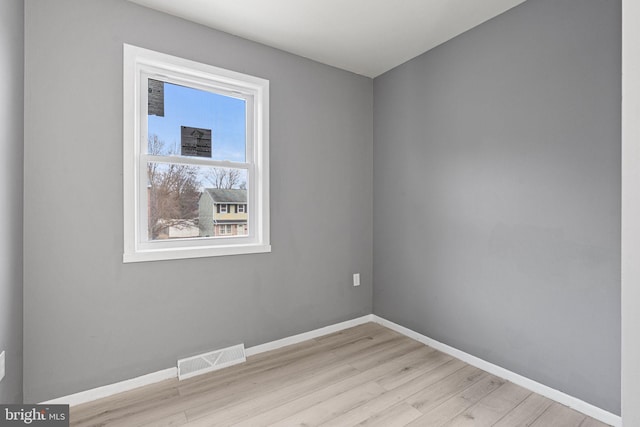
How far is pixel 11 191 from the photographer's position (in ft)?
5.27

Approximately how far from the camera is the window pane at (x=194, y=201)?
2.24m

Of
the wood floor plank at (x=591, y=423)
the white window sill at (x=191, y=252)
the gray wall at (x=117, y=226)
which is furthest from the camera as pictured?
the white window sill at (x=191, y=252)

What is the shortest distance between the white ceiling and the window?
1.11 feet

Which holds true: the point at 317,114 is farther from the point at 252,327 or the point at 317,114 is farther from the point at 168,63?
the point at 252,327

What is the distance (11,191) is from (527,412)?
10.0 feet

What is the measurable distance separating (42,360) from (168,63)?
2.01 meters

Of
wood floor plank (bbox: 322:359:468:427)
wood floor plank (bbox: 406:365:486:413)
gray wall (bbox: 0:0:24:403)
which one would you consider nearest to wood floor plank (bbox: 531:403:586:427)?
wood floor plank (bbox: 406:365:486:413)

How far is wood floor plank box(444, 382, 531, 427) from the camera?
1722 mm

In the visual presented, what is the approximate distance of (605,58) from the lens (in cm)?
171

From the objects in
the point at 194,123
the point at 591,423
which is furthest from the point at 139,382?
the point at 591,423

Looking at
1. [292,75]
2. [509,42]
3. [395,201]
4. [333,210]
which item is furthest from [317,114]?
[509,42]

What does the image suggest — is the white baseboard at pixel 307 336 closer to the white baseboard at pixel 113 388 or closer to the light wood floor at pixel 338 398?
the light wood floor at pixel 338 398

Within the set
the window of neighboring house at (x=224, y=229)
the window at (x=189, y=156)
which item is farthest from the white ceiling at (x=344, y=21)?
the window of neighboring house at (x=224, y=229)

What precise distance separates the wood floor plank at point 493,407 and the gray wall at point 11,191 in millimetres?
2327
